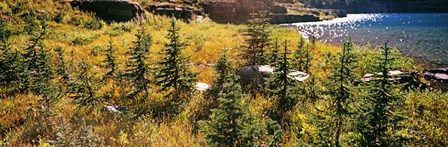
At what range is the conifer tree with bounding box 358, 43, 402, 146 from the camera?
4.78 metres

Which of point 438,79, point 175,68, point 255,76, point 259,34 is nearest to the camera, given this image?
point 175,68

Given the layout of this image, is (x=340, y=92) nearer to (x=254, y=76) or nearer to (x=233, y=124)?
(x=233, y=124)

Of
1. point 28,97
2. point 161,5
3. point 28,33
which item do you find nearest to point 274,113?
point 28,97

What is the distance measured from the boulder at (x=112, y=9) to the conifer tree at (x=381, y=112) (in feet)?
102

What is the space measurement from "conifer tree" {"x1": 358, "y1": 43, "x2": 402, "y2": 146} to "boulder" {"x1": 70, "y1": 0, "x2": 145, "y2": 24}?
102 feet

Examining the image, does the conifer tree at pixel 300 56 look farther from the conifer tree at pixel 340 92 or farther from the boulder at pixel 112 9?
the boulder at pixel 112 9

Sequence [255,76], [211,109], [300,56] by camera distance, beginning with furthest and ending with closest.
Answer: [300,56]
[255,76]
[211,109]

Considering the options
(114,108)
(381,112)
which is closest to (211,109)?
(381,112)

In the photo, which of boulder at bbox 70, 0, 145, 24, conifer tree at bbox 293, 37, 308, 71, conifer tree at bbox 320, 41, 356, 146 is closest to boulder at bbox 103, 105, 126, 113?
conifer tree at bbox 320, 41, 356, 146

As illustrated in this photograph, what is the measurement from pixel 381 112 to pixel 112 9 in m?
33.5

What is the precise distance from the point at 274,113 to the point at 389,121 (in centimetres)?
433

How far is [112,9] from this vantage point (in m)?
33.1

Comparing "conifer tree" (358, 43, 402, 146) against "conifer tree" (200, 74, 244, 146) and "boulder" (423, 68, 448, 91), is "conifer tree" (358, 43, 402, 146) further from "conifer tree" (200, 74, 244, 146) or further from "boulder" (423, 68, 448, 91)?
"boulder" (423, 68, 448, 91)

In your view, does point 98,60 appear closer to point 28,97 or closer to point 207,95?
point 28,97
